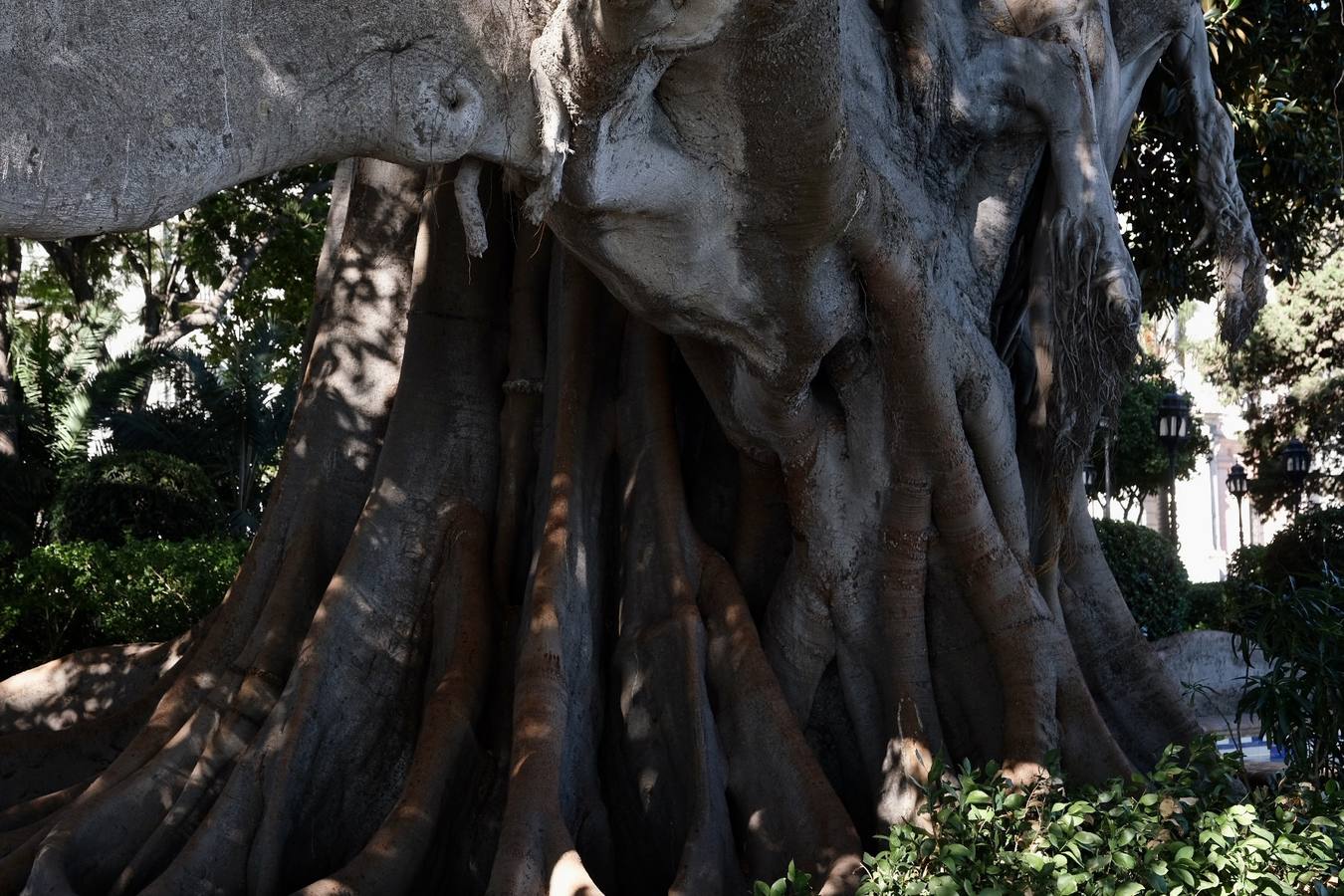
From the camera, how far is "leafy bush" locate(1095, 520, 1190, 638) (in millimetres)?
13117

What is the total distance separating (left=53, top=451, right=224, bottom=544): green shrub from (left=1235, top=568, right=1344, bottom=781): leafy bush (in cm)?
1063

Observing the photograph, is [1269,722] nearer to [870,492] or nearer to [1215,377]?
[870,492]

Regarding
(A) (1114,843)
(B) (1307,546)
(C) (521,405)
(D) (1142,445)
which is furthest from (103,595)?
(D) (1142,445)

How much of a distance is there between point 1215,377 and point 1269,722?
29.2 m

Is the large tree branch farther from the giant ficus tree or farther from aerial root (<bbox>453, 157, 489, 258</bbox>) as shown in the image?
the giant ficus tree

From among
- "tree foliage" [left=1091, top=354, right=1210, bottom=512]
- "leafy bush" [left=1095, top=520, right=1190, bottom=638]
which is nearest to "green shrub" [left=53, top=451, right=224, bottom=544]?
"leafy bush" [left=1095, top=520, right=1190, bottom=638]

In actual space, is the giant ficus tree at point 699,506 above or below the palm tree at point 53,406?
below

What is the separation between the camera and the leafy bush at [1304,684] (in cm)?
523

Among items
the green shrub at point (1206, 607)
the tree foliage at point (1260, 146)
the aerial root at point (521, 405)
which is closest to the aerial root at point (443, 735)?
the aerial root at point (521, 405)

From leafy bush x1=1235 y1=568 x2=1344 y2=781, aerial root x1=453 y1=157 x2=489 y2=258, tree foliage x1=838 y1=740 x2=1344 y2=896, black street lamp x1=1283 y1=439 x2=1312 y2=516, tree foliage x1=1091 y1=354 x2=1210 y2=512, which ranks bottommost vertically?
tree foliage x1=838 y1=740 x2=1344 y2=896

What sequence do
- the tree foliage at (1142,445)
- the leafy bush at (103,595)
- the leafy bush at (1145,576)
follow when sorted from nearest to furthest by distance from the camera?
1. the leafy bush at (103,595)
2. the leafy bush at (1145,576)
3. the tree foliage at (1142,445)

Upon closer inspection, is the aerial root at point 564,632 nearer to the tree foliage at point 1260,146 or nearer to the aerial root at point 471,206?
the aerial root at point 471,206

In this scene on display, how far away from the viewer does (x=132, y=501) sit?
13.5 metres

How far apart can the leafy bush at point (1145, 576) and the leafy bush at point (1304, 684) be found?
7.54 meters
